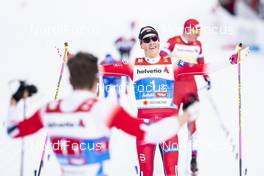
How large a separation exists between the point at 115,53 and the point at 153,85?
491 inches

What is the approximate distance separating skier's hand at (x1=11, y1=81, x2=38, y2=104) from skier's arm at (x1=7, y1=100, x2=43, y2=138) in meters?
0.06

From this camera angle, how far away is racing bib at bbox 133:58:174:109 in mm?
5129

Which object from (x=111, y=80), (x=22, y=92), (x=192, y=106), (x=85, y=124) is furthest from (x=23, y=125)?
(x=111, y=80)

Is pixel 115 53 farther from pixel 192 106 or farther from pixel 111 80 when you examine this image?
pixel 192 106

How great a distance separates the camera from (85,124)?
3104mm

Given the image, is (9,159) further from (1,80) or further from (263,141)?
(1,80)

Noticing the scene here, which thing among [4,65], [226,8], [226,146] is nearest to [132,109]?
[226,146]

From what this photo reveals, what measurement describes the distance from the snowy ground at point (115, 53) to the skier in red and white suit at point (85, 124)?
1837 mm

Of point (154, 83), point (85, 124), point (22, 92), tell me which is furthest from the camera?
point (154, 83)

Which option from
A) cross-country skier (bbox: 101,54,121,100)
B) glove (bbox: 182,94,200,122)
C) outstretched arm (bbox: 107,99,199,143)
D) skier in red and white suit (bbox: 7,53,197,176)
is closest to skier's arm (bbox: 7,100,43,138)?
skier in red and white suit (bbox: 7,53,197,176)

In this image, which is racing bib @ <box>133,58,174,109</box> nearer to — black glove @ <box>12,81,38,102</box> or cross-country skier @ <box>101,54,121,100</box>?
black glove @ <box>12,81,38,102</box>

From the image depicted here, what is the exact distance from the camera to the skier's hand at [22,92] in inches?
135

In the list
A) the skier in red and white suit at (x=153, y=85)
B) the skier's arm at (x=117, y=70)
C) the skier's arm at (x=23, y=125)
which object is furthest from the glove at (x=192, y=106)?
the skier's arm at (x=117, y=70)

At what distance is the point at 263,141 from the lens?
26.2 ft
